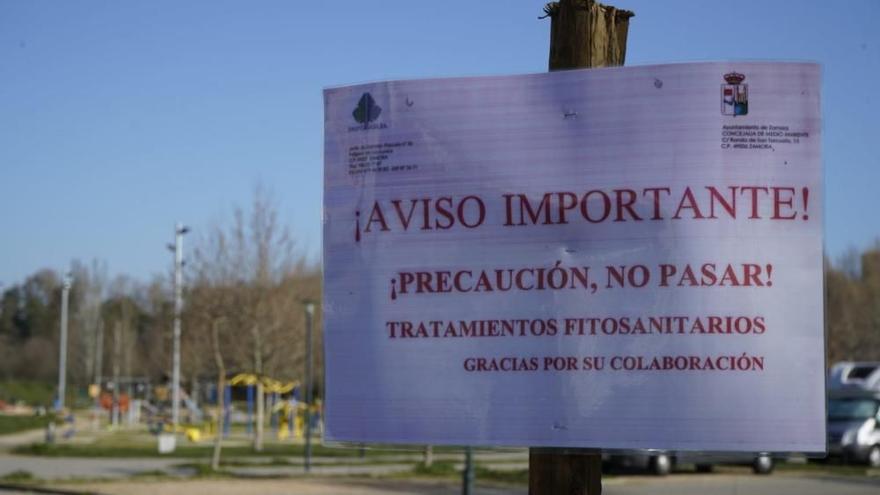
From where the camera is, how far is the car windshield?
104ft

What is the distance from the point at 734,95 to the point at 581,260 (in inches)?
34.5

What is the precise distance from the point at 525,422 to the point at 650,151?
1.19m

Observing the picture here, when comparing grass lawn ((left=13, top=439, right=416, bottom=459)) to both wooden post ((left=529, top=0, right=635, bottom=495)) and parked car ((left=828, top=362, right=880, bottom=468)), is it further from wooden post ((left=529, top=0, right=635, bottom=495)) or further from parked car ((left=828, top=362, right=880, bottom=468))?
wooden post ((left=529, top=0, right=635, bottom=495))

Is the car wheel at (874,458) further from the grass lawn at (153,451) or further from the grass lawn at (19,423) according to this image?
the grass lawn at (19,423)

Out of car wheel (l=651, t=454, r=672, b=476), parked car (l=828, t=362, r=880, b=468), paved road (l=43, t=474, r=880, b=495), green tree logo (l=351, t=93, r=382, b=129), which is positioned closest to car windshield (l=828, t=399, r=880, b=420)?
parked car (l=828, t=362, r=880, b=468)

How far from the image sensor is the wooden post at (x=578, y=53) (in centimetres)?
504

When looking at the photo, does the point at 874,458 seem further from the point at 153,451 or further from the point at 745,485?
the point at 153,451

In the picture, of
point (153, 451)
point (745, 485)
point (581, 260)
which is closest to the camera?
point (581, 260)

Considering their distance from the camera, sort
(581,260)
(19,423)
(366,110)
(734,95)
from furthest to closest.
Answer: (19,423) < (366,110) < (581,260) < (734,95)

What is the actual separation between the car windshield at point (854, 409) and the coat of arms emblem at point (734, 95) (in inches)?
1133

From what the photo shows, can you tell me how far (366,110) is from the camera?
5219 mm

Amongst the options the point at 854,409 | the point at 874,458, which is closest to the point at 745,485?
the point at 874,458

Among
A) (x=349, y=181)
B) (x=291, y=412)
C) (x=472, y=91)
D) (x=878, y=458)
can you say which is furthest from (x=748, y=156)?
(x=291, y=412)

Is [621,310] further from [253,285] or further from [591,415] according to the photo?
[253,285]
